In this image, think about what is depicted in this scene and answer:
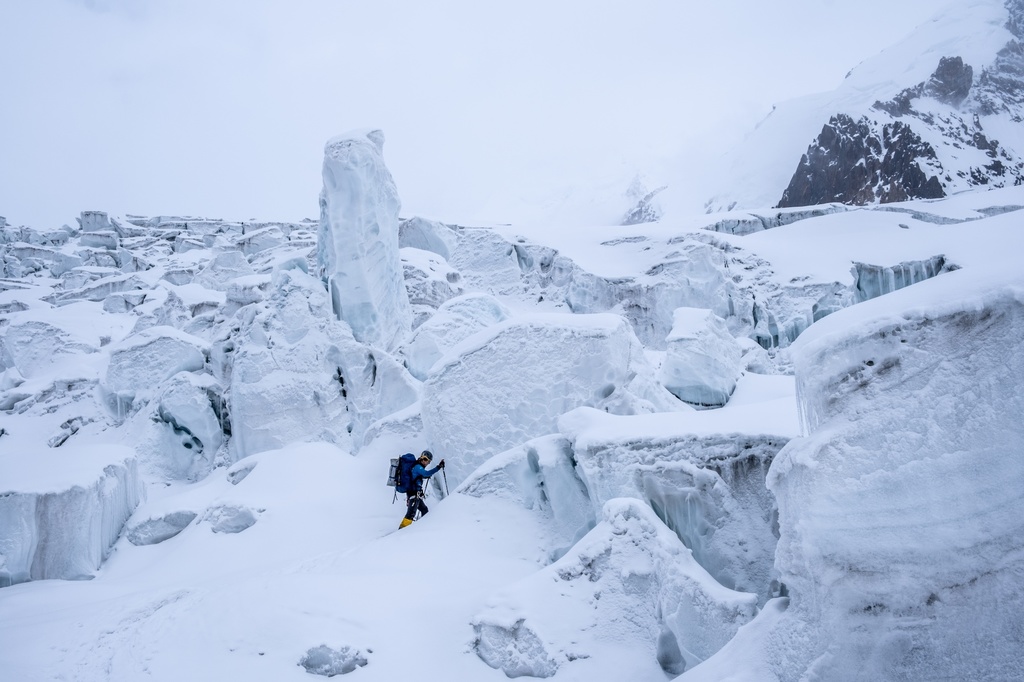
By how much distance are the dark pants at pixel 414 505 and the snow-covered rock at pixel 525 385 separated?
0.65 m

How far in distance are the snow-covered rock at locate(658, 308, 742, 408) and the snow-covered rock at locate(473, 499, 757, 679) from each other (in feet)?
22.2

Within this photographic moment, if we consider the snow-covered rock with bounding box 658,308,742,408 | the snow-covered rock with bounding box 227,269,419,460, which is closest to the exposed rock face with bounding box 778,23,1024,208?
the snow-covered rock with bounding box 658,308,742,408

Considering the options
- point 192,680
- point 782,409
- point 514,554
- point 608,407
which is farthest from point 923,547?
point 608,407

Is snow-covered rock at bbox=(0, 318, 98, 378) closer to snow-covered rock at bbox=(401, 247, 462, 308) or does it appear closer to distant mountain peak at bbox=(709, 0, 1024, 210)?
snow-covered rock at bbox=(401, 247, 462, 308)

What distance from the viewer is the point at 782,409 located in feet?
19.1

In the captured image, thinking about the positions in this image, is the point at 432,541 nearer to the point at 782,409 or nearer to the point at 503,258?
the point at 782,409

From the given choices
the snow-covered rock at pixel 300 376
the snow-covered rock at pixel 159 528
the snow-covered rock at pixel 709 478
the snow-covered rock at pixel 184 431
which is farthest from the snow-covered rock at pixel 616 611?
the snow-covered rock at pixel 184 431

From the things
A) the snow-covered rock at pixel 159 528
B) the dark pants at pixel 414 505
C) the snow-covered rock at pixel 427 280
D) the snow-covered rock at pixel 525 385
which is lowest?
the snow-covered rock at pixel 159 528

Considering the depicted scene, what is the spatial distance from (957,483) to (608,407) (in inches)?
198

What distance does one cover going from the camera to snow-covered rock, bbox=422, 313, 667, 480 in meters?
7.79

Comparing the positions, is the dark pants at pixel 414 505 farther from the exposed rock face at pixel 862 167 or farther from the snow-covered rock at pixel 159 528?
the exposed rock face at pixel 862 167

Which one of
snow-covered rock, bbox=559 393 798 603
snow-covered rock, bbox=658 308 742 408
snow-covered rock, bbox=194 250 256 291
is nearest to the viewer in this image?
snow-covered rock, bbox=559 393 798 603

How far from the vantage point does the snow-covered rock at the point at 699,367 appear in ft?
37.2

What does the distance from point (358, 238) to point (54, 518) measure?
10479mm
